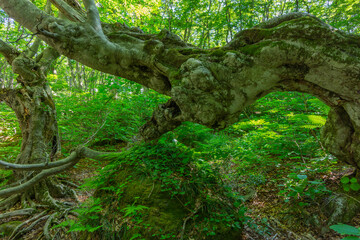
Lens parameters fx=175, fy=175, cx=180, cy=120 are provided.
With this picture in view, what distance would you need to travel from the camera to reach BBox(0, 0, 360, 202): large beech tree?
2205 mm

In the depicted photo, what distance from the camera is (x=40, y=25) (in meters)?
2.74

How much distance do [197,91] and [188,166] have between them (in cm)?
148

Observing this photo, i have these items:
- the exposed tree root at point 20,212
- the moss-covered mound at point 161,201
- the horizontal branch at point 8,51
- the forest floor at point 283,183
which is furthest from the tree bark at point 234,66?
the exposed tree root at point 20,212

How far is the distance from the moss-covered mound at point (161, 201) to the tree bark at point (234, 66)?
67cm

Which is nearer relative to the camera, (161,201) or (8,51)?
(161,201)

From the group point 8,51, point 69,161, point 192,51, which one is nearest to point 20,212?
point 69,161

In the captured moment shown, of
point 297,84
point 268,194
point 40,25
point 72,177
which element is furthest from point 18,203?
point 297,84

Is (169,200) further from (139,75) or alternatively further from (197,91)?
(139,75)

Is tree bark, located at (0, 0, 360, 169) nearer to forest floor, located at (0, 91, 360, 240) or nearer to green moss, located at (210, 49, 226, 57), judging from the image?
green moss, located at (210, 49, 226, 57)

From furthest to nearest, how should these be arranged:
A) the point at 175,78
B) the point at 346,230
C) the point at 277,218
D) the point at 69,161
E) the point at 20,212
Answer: the point at 20,212 → the point at 69,161 → the point at 277,218 → the point at 175,78 → the point at 346,230

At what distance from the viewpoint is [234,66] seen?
2496mm

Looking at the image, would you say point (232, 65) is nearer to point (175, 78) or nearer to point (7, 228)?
point (175, 78)

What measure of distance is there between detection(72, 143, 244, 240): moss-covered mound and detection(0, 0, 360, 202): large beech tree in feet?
2.19

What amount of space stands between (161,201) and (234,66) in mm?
2294
